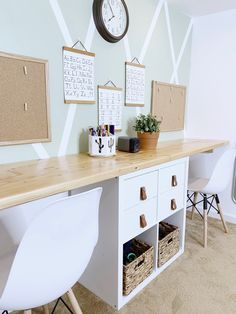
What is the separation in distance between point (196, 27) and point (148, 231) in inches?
83.1

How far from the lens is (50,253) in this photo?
817 millimetres

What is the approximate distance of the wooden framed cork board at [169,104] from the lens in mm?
2230

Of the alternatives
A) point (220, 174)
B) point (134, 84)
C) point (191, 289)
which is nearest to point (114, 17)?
point (134, 84)

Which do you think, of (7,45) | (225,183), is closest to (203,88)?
(225,183)

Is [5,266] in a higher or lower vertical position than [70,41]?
lower

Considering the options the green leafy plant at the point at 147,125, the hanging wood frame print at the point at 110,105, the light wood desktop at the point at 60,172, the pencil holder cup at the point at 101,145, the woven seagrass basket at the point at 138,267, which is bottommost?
the woven seagrass basket at the point at 138,267

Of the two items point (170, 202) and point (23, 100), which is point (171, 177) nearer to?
point (170, 202)

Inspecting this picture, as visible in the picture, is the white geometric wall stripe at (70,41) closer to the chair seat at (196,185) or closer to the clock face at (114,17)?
the clock face at (114,17)

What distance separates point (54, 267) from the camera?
845mm

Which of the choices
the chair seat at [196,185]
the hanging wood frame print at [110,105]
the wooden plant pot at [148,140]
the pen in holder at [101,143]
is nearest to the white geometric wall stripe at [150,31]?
the hanging wood frame print at [110,105]

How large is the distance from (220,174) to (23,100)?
62.9 inches

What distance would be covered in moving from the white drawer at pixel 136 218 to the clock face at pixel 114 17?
1175 mm

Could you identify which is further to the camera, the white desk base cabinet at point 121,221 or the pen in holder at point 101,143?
the pen in holder at point 101,143

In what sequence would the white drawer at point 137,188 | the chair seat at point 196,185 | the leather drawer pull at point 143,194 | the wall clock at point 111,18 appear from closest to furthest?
the white drawer at point 137,188 → the leather drawer pull at point 143,194 → the wall clock at point 111,18 → the chair seat at point 196,185
